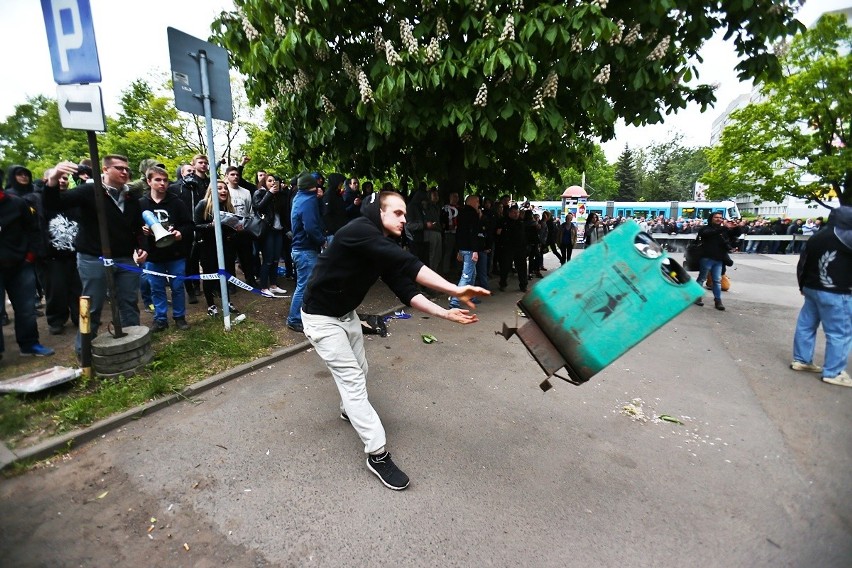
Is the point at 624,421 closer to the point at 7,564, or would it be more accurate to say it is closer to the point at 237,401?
the point at 237,401

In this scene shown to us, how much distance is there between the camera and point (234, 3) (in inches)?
237

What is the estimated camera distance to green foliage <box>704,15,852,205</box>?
733 inches

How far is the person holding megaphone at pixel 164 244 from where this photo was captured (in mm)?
4863

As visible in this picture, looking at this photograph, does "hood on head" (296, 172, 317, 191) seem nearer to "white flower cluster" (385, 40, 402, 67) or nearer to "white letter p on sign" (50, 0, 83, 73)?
"white flower cluster" (385, 40, 402, 67)

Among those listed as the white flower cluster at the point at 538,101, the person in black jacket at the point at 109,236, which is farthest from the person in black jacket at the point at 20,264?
the white flower cluster at the point at 538,101

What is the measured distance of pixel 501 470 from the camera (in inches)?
114

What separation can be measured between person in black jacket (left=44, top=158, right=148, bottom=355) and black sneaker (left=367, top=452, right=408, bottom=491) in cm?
325

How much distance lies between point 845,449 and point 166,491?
4.93m

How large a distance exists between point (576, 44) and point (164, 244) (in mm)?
5175

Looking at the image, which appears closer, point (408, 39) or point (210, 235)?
point (408, 39)

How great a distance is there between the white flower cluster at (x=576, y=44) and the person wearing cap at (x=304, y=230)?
338 centimetres

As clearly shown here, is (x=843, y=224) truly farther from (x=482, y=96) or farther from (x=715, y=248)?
(x=482, y=96)

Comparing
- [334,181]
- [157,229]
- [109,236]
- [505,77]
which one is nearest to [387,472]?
[109,236]

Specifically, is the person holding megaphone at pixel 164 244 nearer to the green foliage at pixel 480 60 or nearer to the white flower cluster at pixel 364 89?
the green foliage at pixel 480 60
